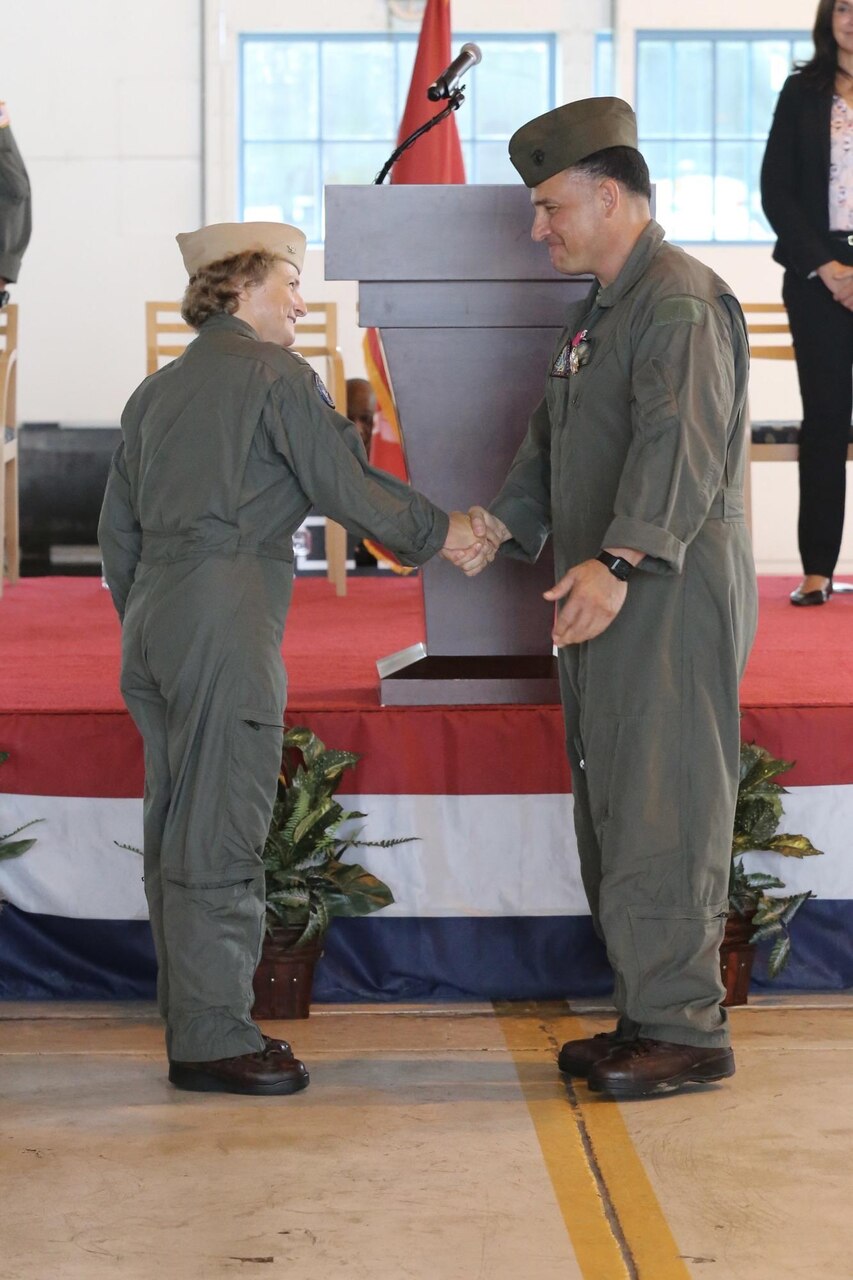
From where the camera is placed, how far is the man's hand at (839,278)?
153 inches

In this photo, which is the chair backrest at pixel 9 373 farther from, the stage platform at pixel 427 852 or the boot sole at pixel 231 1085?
the boot sole at pixel 231 1085

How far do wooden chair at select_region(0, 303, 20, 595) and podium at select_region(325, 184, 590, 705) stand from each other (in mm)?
2018

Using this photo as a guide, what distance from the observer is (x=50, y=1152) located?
2020 mm

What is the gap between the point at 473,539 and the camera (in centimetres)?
239

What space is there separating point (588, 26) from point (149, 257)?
2556 millimetres

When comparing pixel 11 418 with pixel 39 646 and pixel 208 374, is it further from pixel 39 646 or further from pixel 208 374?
pixel 208 374

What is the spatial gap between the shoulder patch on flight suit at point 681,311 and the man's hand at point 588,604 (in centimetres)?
33

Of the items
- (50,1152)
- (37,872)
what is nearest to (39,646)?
(37,872)

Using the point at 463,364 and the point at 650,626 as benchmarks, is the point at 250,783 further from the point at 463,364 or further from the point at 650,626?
the point at 463,364

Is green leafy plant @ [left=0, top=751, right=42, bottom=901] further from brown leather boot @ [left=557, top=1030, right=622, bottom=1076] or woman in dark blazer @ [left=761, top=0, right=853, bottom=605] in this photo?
woman in dark blazer @ [left=761, top=0, right=853, bottom=605]

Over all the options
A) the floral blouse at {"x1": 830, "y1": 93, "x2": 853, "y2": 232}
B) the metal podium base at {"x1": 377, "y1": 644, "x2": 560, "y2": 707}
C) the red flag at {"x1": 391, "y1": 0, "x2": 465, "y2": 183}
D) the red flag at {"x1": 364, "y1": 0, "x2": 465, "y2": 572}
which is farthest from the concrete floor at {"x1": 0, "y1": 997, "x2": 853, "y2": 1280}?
the red flag at {"x1": 391, "y1": 0, "x2": 465, "y2": 183}

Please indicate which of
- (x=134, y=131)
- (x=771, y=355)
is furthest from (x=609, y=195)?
(x=134, y=131)

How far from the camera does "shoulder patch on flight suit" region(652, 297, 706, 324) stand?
2.09 m

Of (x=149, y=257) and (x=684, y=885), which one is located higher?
(x=149, y=257)
